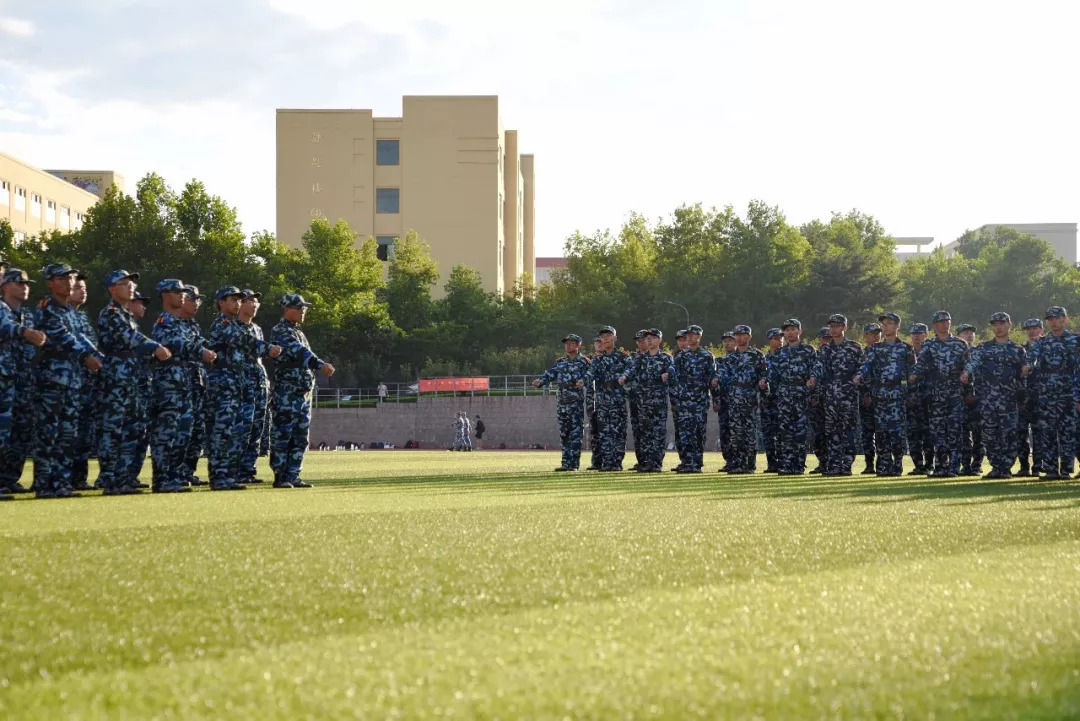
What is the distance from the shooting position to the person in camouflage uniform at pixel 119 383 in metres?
10.6

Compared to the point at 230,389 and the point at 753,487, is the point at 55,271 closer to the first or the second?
the point at 230,389

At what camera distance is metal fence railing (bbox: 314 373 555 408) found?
5444cm

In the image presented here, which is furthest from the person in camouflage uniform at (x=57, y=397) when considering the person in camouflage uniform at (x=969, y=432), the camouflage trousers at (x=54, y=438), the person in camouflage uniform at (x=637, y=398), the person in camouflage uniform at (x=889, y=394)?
the person in camouflage uniform at (x=969, y=432)

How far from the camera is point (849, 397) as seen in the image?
1602 centimetres

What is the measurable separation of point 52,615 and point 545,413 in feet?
160

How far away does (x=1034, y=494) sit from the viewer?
34.1 ft

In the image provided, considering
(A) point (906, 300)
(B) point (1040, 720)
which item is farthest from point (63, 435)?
(A) point (906, 300)

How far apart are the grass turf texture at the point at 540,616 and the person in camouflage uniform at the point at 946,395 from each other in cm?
795

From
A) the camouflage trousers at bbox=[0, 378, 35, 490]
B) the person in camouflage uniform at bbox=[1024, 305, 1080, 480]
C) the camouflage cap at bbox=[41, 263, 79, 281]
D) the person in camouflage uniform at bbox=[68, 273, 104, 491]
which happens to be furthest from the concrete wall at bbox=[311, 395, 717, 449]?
the camouflage cap at bbox=[41, 263, 79, 281]

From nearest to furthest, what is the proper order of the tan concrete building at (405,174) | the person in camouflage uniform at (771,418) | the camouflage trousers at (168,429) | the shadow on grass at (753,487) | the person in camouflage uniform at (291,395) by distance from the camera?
1. the shadow on grass at (753,487)
2. the camouflage trousers at (168,429)
3. the person in camouflage uniform at (291,395)
4. the person in camouflage uniform at (771,418)
5. the tan concrete building at (405,174)

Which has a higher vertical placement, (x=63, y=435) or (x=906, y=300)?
(x=906, y=300)

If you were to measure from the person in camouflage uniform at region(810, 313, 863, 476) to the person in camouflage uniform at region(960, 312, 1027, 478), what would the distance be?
1.60m

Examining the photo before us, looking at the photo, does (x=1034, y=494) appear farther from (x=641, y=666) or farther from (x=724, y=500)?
(x=641, y=666)

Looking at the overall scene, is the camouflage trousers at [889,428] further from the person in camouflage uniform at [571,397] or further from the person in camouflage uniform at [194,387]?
the person in camouflage uniform at [194,387]
